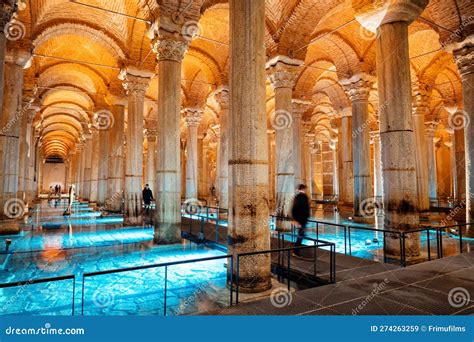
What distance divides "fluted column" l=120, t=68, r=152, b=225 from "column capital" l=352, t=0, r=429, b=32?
323 inches

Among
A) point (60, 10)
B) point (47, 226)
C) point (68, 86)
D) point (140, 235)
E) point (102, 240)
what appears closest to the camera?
point (102, 240)

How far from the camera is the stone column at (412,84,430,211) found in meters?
13.9

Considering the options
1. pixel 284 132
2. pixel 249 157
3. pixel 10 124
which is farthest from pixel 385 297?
pixel 10 124

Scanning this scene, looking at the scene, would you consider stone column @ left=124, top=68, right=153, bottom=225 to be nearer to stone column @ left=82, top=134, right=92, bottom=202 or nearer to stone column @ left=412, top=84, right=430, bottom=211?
stone column @ left=412, top=84, right=430, bottom=211

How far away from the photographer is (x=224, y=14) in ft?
41.0

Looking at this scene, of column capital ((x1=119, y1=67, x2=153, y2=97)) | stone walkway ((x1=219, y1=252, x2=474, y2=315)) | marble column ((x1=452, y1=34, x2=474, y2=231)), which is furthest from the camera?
column capital ((x1=119, y1=67, x2=153, y2=97))

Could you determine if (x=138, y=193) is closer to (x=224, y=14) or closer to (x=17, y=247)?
(x=17, y=247)

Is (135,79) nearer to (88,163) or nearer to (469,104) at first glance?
(469,104)

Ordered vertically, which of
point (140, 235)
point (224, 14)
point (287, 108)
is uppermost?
point (224, 14)

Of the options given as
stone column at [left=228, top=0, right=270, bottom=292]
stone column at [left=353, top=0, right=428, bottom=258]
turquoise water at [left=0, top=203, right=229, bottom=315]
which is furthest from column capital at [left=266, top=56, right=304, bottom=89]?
turquoise water at [left=0, top=203, right=229, bottom=315]

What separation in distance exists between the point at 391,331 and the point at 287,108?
8.72 meters

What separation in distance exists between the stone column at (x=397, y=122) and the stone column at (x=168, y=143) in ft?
16.7

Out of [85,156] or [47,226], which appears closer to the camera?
[47,226]

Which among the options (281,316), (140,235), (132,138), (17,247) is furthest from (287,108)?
(17,247)
